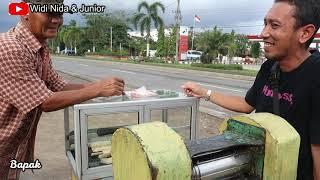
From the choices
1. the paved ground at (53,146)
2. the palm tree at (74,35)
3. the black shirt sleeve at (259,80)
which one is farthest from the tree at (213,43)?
the black shirt sleeve at (259,80)

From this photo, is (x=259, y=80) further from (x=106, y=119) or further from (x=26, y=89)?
(x=106, y=119)

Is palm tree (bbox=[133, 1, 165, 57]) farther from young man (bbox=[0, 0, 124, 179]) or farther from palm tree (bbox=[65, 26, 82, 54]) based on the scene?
young man (bbox=[0, 0, 124, 179])

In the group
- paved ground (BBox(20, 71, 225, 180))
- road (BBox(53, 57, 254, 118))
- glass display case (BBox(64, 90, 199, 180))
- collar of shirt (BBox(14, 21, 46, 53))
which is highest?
collar of shirt (BBox(14, 21, 46, 53))

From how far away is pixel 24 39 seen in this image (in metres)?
2.02

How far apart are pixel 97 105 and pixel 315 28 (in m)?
1.43

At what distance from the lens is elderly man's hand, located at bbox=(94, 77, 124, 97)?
2.19m

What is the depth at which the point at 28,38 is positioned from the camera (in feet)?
6.70

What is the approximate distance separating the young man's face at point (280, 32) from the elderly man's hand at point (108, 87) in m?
0.90

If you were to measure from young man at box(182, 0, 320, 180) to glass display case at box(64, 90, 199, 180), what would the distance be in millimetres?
950

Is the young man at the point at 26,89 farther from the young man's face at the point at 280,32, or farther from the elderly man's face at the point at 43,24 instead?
the young man's face at the point at 280,32

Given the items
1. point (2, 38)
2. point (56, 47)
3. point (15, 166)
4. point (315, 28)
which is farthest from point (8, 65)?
point (56, 47)

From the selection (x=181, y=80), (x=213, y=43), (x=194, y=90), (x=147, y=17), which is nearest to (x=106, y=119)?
(x=194, y=90)

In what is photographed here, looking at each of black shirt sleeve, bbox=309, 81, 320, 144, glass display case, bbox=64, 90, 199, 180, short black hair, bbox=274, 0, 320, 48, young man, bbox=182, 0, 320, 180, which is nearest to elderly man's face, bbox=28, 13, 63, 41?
glass display case, bbox=64, 90, 199, 180

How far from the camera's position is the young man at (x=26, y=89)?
6.22ft
